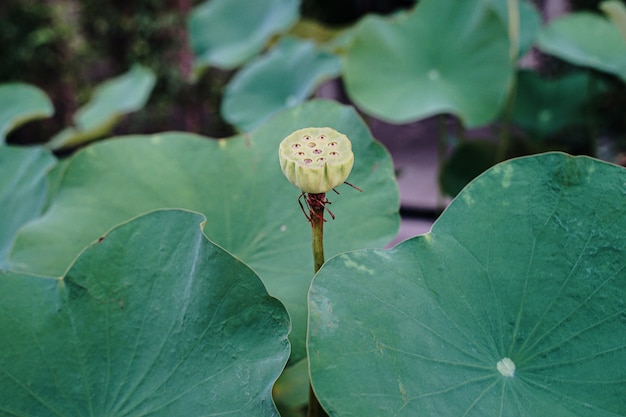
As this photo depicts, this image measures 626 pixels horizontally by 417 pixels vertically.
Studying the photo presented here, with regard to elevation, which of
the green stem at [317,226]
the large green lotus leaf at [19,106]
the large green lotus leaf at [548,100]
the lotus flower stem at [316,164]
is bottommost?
the large green lotus leaf at [548,100]

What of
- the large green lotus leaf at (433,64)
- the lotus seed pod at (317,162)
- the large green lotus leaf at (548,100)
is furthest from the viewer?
the large green lotus leaf at (548,100)

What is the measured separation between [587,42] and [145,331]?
144 cm

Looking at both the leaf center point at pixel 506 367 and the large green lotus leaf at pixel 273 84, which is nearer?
the leaf center point at pixel 506 367

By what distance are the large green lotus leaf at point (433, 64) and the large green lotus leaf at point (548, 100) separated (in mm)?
419

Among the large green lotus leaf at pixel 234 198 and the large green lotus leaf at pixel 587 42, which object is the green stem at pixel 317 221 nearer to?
the large green lotus leaf at pixel 234 198

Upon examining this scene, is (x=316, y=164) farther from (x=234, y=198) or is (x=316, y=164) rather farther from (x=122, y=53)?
(x=122, y=53)

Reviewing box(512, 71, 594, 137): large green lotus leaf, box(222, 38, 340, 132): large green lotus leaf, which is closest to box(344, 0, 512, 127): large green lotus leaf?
box(222, 38, 340, 132): large green lotus leaf

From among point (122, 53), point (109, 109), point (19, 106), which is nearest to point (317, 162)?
point (19, 106)

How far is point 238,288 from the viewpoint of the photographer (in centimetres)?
47

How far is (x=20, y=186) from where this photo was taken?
33.3 inches

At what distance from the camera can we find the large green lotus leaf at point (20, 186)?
797 millimetres

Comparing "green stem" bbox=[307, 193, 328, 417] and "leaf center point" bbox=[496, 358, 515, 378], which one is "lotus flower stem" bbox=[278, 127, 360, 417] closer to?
"green stem" bbox=[307, 193, 328, 417]

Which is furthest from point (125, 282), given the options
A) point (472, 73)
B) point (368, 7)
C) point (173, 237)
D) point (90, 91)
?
point (90, 91)

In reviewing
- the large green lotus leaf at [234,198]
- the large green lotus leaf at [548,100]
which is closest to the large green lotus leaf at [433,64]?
the large green lotus leaf at [548,100]
